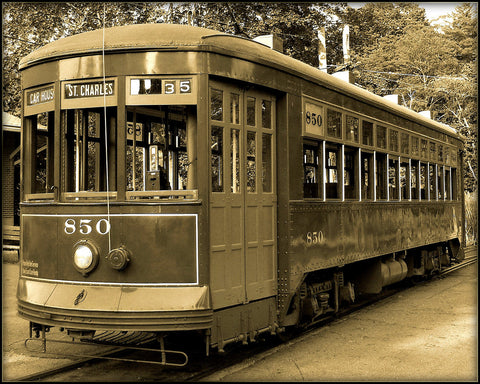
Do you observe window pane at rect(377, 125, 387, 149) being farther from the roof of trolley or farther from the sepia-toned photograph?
the roof of trolley

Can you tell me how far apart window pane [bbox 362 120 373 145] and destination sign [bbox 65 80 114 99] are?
4282 millimetres

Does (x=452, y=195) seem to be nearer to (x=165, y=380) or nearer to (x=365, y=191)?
(x=365, y=191)

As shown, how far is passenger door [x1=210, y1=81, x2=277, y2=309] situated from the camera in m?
5.91

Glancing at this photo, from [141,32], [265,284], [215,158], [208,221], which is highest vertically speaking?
[141,32]

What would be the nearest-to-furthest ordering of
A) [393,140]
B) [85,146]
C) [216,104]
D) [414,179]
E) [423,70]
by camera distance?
[216,104], [85,146], [393,140], [414,179], [423,70]

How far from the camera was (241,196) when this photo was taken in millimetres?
6258

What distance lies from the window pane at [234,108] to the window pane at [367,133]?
3.17 metres

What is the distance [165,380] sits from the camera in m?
5.89

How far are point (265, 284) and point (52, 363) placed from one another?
7.74 ft

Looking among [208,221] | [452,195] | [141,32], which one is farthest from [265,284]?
[452,195]

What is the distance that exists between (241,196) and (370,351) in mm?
2400

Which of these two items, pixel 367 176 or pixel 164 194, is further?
pixel 367 176

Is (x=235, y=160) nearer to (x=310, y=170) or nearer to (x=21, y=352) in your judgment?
(x=310, y=170)

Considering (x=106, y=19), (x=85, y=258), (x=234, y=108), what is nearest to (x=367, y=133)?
(x=234, y=108)
